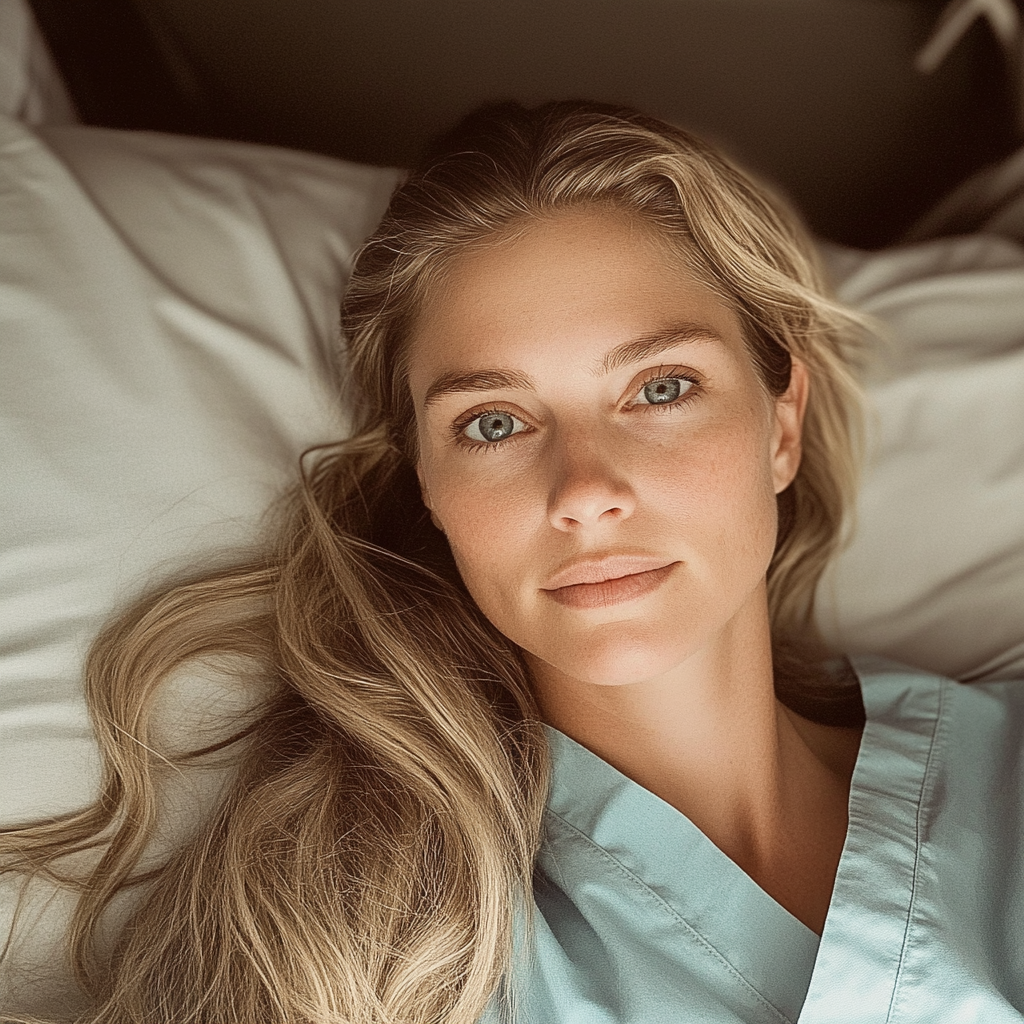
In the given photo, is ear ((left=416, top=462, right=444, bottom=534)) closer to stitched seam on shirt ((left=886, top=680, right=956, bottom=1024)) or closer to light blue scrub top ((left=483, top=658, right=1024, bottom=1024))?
light blue scrub top ((left=483, top=658, right=1024, bottom=1024))

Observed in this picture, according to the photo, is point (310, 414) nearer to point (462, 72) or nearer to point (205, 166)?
point (205, 166)

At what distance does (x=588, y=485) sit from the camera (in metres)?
0.99

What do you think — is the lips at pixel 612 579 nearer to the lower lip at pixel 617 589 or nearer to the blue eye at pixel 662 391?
the lower lip at pixel 617 589

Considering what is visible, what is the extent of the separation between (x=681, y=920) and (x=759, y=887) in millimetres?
84

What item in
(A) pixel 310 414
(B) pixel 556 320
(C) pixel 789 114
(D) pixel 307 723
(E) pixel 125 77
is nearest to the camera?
(B) pixel 556 320

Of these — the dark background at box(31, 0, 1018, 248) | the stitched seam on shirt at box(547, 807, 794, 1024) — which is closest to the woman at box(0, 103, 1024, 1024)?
the stitched seam on shirt at box(547, 807, 794, 1024)

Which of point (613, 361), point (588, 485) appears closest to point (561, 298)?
point (613, 361)

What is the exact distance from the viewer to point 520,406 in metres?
1.06

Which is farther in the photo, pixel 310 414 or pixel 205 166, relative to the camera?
pixel 205 166

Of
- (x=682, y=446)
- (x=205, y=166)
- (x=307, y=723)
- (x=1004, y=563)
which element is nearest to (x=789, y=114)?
(x=1004, y=563)

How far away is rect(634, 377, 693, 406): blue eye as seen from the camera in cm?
106

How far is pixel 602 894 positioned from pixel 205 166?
1022 mm

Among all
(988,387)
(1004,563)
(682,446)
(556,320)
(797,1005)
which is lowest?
(797,1005)

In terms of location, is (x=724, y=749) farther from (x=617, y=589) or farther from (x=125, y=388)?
(x=125, y=388)
